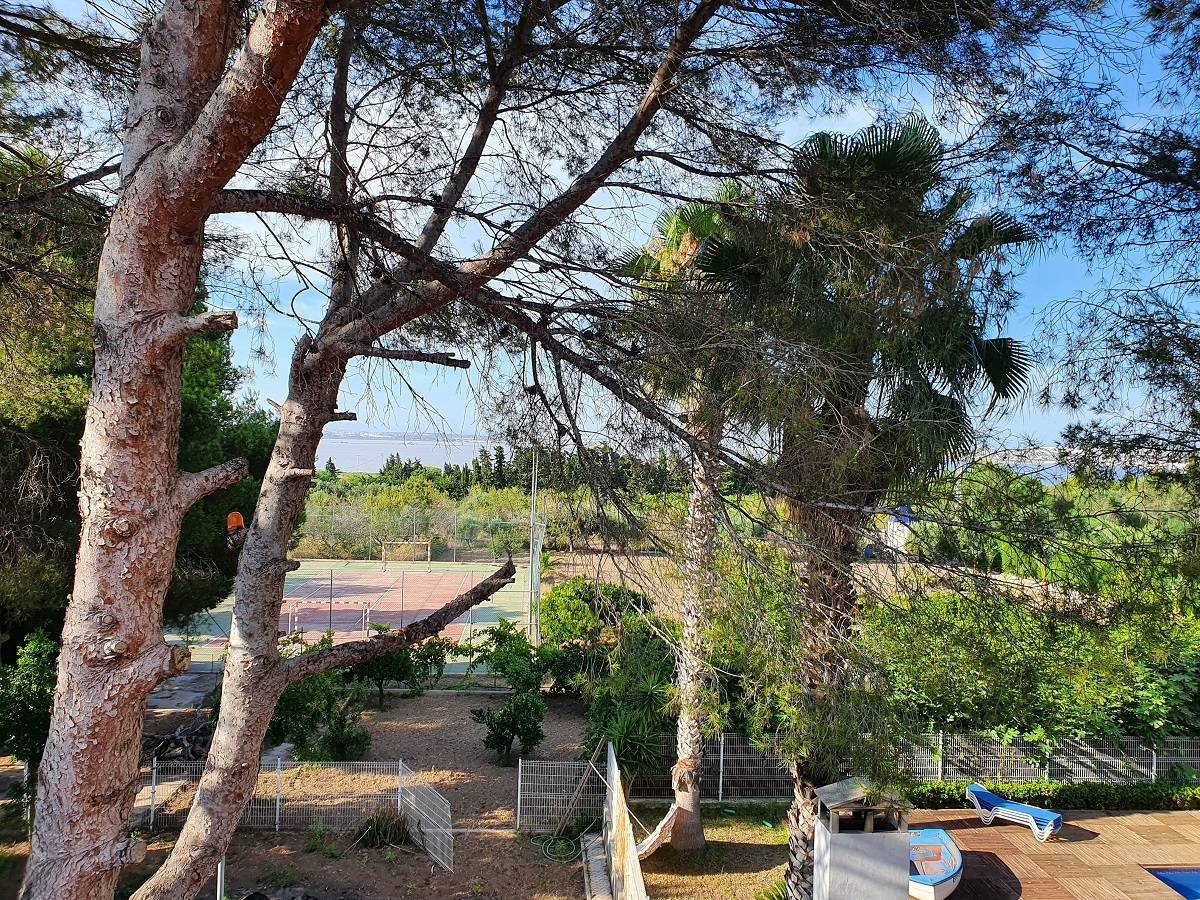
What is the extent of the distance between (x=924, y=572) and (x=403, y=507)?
80.2 ft

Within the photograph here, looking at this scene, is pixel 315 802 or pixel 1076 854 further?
pixel 315 802

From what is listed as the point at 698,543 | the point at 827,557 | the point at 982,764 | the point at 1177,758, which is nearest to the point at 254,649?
the point at 698,543

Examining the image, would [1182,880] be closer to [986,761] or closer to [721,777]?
[986,761]

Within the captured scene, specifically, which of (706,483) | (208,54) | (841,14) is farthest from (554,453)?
(841,14)

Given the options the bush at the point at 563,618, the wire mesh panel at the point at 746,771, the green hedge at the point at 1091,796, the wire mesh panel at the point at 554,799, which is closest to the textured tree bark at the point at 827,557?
the wire mesh panel at the point at 554,799

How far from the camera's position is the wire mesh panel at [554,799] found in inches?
295

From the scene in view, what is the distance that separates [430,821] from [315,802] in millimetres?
1451

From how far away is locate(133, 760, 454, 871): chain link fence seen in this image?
707cm

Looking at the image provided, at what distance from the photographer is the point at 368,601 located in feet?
60.4

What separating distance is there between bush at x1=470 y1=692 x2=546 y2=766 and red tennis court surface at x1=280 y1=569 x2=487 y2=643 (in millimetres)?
4668

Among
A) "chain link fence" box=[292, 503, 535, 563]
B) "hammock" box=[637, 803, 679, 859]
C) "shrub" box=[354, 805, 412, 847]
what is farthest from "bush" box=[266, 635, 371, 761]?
"chain link fence" box=[292, 503, 535, 563]

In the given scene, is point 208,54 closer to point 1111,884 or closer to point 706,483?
point 706,483

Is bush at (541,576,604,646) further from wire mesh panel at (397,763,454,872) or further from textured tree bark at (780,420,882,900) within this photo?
textured tree bark at (780,420,882,900)

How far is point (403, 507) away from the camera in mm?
25688
